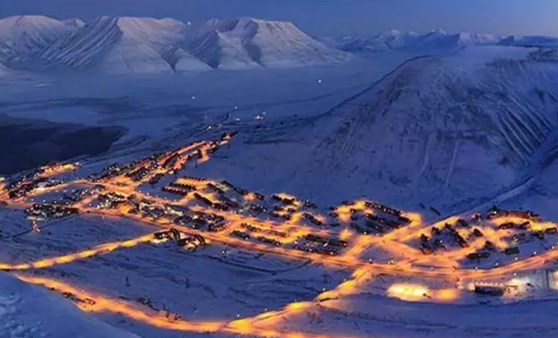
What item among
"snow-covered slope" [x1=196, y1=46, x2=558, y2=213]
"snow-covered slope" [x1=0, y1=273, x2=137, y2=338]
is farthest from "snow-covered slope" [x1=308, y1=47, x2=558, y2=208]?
"snow-covered slope" [x1=0, y1=273, x2=137, y2=338]

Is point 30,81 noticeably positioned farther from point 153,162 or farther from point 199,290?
point 199,290


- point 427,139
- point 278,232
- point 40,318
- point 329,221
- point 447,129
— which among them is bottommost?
point 278,232

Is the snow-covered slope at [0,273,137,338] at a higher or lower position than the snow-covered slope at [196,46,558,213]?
higher

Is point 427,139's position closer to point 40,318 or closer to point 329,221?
point 329,221

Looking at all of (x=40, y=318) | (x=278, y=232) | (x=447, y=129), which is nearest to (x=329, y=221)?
(x=278, y=232)

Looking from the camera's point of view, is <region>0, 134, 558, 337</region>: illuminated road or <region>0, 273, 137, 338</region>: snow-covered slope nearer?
<region>0, 273, 137, 338</region>: snow-covered slope

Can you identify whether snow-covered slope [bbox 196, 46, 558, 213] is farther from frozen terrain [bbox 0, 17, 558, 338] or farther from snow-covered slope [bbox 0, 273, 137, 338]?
snow-covered slope [bbox 0, 273, 137, 338]

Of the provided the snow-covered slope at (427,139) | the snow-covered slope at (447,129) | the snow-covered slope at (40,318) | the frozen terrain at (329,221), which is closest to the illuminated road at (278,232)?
the frozen terrain at (329,221)

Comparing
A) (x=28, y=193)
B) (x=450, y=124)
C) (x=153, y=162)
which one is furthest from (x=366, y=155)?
(x=28, y=193)

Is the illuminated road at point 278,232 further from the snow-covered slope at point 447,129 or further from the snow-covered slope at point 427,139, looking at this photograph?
the snow-covered slope at point 447,129
